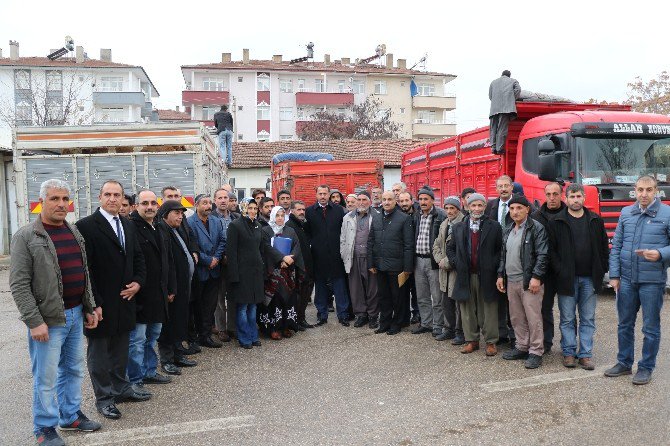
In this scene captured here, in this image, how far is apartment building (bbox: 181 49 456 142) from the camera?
2015 inches

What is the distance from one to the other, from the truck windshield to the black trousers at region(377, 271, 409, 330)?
3674 mm

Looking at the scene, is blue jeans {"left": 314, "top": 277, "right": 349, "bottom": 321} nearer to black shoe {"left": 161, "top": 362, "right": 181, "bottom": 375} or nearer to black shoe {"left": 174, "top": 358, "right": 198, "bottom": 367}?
black shoe {"left": 174, "top": 358, "right": 198, "bottom": 367}

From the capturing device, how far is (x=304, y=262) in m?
8.15

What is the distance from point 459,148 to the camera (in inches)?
489

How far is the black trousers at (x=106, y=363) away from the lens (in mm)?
4902

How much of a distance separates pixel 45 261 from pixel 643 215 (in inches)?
198

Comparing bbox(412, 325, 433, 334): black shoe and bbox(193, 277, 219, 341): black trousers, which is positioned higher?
bbox(193, 277, 219, 341): black trousers

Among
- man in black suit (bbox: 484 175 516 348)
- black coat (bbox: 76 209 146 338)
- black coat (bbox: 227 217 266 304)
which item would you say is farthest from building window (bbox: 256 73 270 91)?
black coat (bbox: 76 209 146 338)

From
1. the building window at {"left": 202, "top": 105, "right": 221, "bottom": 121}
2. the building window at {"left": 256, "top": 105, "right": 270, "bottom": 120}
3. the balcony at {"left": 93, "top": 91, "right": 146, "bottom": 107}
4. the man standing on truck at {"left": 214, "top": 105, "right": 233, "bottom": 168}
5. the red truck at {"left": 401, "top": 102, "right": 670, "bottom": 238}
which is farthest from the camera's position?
the building window at {"left": 256, "top": 105, "right": 270, "bottom": 120}

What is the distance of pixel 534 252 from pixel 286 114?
48496mm

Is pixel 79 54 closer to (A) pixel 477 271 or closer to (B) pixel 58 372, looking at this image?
(A) pixel 477 271

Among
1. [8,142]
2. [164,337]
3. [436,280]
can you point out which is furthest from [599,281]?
[8,142]

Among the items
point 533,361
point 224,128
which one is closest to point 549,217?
point 533,361

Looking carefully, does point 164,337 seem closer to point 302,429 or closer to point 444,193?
point 302,429
